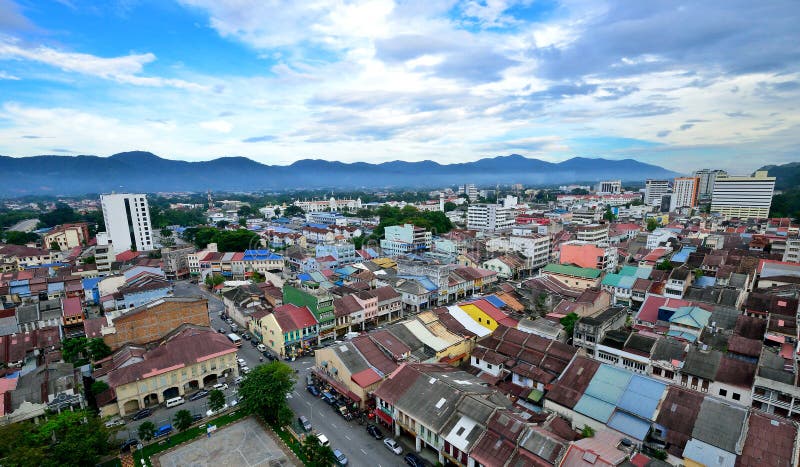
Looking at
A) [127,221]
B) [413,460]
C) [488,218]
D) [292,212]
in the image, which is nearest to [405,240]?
[488,218]

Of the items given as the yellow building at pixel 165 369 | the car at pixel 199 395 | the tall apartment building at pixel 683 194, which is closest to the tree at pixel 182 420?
the car at pixel 199 395

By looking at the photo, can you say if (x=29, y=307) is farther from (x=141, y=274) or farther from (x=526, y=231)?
(x=526, y=231)

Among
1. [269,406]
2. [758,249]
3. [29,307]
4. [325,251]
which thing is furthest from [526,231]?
[29,307]

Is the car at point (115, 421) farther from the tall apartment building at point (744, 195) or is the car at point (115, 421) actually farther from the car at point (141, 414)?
the tall apartment building at point (744, 195)

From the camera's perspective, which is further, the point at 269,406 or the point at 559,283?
the point at 559,283

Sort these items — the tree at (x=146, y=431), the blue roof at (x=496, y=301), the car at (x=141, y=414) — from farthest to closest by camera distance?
the blue roof at (x=496, y=301)
the car at (x=141, y=414)
the tree at (x=146, y=431)

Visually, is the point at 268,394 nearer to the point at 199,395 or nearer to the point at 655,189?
the point at 199,395
